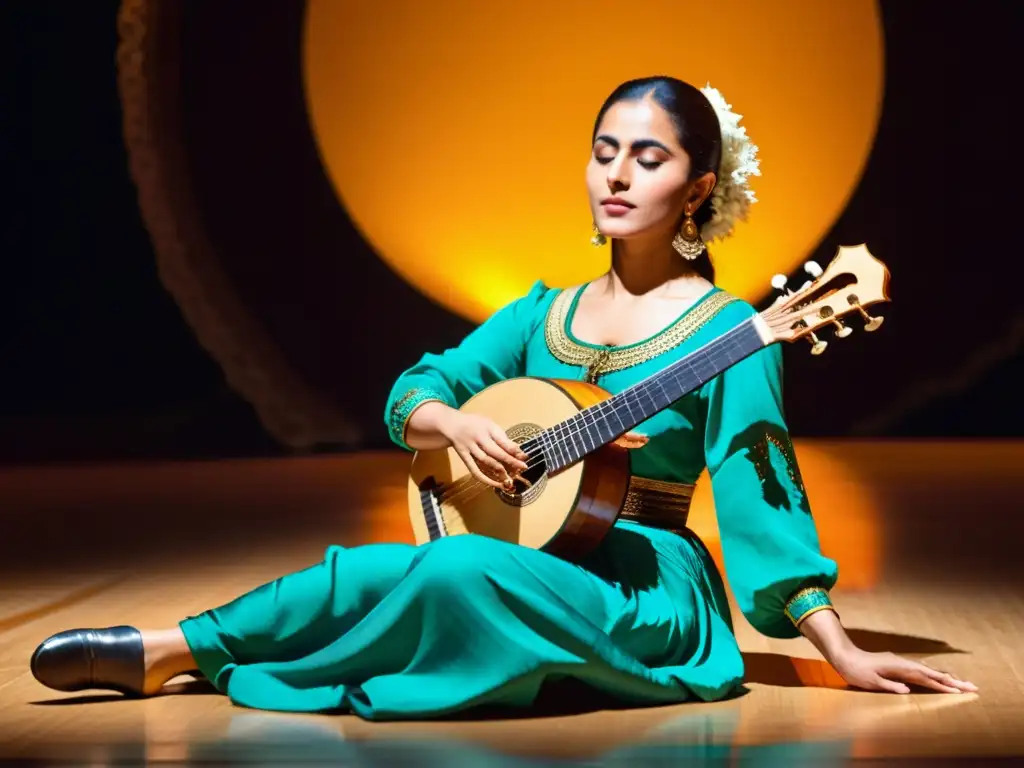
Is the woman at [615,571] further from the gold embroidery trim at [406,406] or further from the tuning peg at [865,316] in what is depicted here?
the tuning peg at [865,316]

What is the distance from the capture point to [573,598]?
2459mm

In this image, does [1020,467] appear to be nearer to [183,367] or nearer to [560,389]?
[183,367]

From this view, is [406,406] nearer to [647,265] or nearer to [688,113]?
[647,265]

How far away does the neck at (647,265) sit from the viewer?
2.76 m

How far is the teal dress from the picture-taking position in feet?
7.86

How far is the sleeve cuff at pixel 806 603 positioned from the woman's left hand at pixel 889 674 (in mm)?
83

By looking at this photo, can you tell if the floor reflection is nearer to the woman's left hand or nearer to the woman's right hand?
the woman's left hand

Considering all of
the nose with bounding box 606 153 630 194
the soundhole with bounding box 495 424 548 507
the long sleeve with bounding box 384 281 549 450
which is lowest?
the soundhole with bounding box 495 424 548 507

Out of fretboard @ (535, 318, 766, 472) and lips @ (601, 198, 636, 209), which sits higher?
lips @ (601, 198, 636, 209)

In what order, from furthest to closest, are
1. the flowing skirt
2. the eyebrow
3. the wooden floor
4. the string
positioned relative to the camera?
the eyebrow
the string
the flowing skirt
the wooden floor

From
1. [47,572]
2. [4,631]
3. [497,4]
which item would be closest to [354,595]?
[4,631]

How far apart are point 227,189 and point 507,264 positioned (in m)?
1.32

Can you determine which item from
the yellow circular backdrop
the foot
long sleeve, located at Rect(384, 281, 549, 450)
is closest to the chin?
long sleeve, located at Rect(384, 281, 549, 450)

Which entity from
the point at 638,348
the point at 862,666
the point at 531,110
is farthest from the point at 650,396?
the point at 531,110
